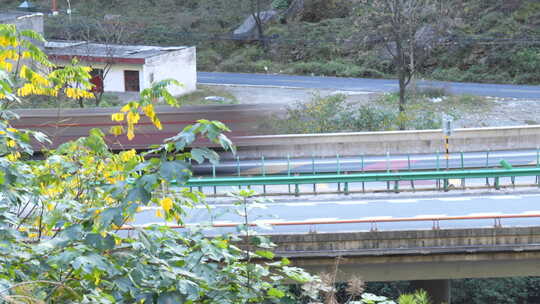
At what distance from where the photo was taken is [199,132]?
16.6 ft

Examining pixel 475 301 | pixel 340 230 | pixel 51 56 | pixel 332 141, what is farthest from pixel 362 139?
pixel 51 56

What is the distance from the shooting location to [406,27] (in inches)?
1305

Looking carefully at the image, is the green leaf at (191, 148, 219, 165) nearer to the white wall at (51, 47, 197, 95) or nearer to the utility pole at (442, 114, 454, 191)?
the utility pole at (442, 114, 454, 191)

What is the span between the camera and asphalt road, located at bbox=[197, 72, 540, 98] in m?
Result: 35.8

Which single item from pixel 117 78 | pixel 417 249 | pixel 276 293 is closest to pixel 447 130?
pixel 417 249

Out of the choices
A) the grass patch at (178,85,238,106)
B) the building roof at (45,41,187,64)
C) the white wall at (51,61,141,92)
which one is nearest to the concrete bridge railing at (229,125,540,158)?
the grass patch at (178,85,238,106)

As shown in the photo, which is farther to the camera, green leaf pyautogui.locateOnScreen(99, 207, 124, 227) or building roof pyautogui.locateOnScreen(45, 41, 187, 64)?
building roof pyautogui.locateOnScreen(45, 41, 187, 64)

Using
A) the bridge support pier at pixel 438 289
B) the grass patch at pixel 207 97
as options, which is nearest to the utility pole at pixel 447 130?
the bridge support pier at pixel 438 289

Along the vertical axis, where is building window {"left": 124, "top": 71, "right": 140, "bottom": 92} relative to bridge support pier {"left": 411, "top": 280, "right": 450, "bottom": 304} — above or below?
above

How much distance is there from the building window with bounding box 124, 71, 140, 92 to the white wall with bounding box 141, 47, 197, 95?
1.26 feet

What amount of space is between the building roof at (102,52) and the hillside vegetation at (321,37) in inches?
47.4

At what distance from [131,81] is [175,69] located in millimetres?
2289

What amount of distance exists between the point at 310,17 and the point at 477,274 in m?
33.7

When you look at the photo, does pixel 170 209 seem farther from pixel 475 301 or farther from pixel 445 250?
pixel 475 301
